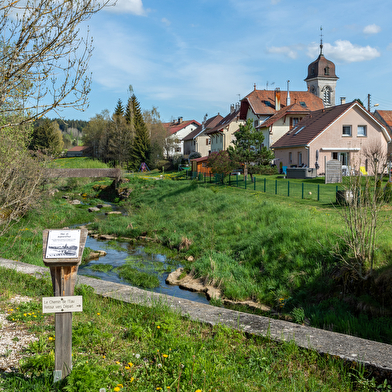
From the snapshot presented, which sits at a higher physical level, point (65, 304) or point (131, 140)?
point (131, 140)

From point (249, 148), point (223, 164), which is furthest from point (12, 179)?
point (249, 148)

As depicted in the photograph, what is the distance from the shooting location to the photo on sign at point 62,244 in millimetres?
3480

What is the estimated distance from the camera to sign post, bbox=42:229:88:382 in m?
3.45

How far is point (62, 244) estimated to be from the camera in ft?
11.6

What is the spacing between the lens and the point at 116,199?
1320 inches

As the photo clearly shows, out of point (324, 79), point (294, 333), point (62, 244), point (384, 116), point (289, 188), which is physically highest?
point (324, 79)

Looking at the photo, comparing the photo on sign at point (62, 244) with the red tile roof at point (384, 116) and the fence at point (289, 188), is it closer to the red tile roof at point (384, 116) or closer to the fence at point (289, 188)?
the fence at point (289, 188)

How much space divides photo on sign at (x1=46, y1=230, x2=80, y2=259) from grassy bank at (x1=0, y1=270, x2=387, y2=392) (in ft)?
3.46

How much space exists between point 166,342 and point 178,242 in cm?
1249

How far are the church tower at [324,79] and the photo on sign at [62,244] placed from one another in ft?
252

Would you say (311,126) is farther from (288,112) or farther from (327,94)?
(327,94)

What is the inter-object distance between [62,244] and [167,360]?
1.69m

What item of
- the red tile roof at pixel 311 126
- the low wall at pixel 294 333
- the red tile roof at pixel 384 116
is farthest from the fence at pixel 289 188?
Result: the red tile roof at pixel 384 116

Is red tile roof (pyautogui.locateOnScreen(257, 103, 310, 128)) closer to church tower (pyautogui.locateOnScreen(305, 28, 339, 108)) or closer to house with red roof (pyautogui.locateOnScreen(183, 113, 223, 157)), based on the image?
house with red roof (pyautogui.locateOnScreen(183, 113, 223, 157))
